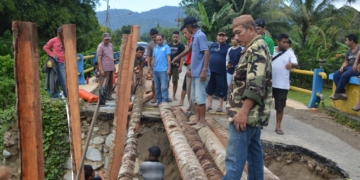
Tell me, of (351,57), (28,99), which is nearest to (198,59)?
(28,99)

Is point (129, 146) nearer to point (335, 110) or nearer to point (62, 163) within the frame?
point (62, 163)

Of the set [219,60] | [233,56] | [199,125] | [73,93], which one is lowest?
[199,125]

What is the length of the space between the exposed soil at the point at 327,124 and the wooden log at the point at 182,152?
2763mm

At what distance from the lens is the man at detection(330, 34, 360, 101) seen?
7.00m

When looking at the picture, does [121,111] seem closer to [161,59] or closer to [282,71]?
[161,59]

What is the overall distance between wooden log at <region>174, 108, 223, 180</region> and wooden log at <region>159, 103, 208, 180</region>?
10 centimetres

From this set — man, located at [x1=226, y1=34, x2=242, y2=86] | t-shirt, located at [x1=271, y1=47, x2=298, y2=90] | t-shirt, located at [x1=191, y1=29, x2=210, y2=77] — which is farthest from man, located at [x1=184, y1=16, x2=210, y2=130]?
t-shirt, located at [x1=271, y1=47, x2=298, y2=90]

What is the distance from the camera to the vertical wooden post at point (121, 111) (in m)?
6.01

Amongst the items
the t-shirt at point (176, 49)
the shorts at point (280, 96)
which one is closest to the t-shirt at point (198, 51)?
the shorts at point (280, 96)

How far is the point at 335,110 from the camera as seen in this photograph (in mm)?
7992

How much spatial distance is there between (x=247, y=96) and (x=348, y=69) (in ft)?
16.8

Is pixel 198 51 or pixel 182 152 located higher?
pixel 198 51

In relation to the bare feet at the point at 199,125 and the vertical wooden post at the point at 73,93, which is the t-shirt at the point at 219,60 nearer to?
the bare feet at the point at 199,125

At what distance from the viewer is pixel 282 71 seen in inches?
237
